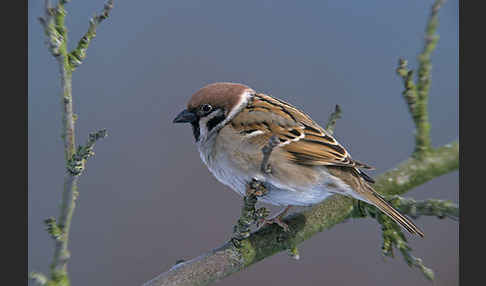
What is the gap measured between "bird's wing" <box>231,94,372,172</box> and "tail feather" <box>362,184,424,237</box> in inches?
6.2

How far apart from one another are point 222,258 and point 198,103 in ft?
2.60

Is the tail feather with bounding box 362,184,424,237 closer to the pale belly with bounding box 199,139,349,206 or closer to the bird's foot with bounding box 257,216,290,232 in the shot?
the pale belly with bounding box 199,139,349,206

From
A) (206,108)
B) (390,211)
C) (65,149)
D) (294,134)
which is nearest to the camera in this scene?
(65,149)

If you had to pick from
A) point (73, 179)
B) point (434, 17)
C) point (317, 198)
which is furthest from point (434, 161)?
point (73, 179)

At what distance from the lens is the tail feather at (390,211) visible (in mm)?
1833

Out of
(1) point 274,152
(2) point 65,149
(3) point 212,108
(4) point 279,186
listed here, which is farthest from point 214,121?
(2) point 65,149

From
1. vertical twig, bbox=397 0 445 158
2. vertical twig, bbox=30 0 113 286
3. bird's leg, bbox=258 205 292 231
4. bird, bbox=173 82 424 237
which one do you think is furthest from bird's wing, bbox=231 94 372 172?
vertical twig, bbox=30 0 113 286

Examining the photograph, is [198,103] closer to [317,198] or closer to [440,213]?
[317,198]

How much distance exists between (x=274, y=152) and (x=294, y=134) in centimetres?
13

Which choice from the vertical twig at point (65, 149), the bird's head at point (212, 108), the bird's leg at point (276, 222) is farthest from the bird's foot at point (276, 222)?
the vertical twig at point (65, 149)

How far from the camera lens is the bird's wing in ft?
6.99

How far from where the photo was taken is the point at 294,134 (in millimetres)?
2184

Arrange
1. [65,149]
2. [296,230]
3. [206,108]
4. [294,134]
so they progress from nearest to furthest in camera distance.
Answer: [65,149], [296,230], [294,134], [206,108]

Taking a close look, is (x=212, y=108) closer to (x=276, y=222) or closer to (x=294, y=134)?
(x=294, y=134)
